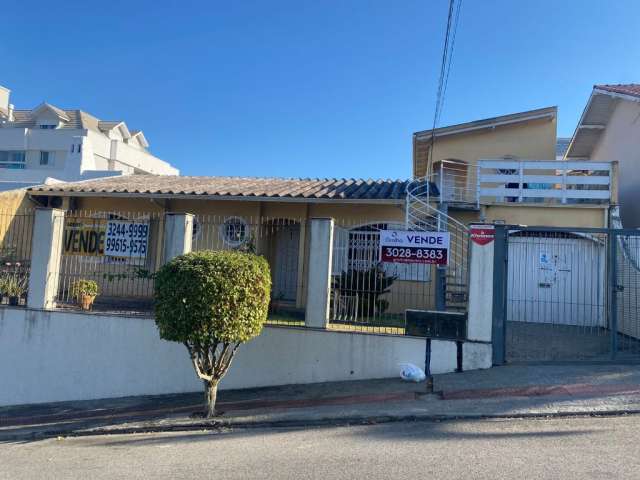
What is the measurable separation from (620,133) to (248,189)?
414 inches

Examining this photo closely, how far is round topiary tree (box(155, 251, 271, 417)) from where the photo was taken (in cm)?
603

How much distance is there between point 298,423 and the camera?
5848 millimetres

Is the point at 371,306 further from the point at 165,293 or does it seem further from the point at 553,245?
the point at 553,245

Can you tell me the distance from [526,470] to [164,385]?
19.3ft

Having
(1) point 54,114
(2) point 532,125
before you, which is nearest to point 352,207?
(2) point 532,125

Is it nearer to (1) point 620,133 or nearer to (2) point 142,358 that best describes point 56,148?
(2) point 142,358

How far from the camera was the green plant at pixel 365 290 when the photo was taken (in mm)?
8086

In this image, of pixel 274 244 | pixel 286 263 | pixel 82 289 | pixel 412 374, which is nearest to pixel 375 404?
pixel 412 374

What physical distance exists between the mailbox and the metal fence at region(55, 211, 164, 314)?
15.6 feet

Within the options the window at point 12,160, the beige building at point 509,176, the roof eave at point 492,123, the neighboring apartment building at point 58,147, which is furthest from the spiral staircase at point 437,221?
the window at point 12,160

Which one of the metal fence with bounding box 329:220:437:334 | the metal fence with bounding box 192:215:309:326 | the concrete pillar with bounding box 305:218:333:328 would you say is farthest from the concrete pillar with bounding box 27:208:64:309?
the metal fence with bounding box 329:220:437:334

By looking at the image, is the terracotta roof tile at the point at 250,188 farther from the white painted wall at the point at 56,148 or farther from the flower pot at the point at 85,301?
the white painted wall at the point at 56,148

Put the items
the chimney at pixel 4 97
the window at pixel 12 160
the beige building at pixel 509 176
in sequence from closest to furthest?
the beige building at pixel 509 176 < the window at pixel 12 160 < the chimney at pixel 4 97

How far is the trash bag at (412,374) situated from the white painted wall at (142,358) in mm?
224
